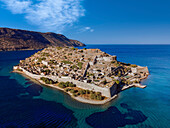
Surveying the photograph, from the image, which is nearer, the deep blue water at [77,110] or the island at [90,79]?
the deep blue water at [77,110]

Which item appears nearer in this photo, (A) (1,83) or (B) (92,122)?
(B) (92,122)

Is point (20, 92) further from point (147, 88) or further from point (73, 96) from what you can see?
point (147, 88)

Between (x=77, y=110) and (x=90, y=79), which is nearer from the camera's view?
(x=77, y=110)

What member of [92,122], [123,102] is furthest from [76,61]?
[92,122]

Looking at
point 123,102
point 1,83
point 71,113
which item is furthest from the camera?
point 1,83

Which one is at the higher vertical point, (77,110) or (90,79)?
(90,79)

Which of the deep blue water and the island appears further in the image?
the island

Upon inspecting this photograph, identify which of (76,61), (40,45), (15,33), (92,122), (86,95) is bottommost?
(92,122)

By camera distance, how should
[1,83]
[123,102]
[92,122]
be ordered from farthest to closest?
1. [1,83]
2. [123,102]
3. [92,122]

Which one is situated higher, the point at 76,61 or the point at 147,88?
the point at 76,61

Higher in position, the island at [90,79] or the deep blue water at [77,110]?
the island at [90,79]

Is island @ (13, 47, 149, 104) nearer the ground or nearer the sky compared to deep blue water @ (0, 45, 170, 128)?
nearer the sky
